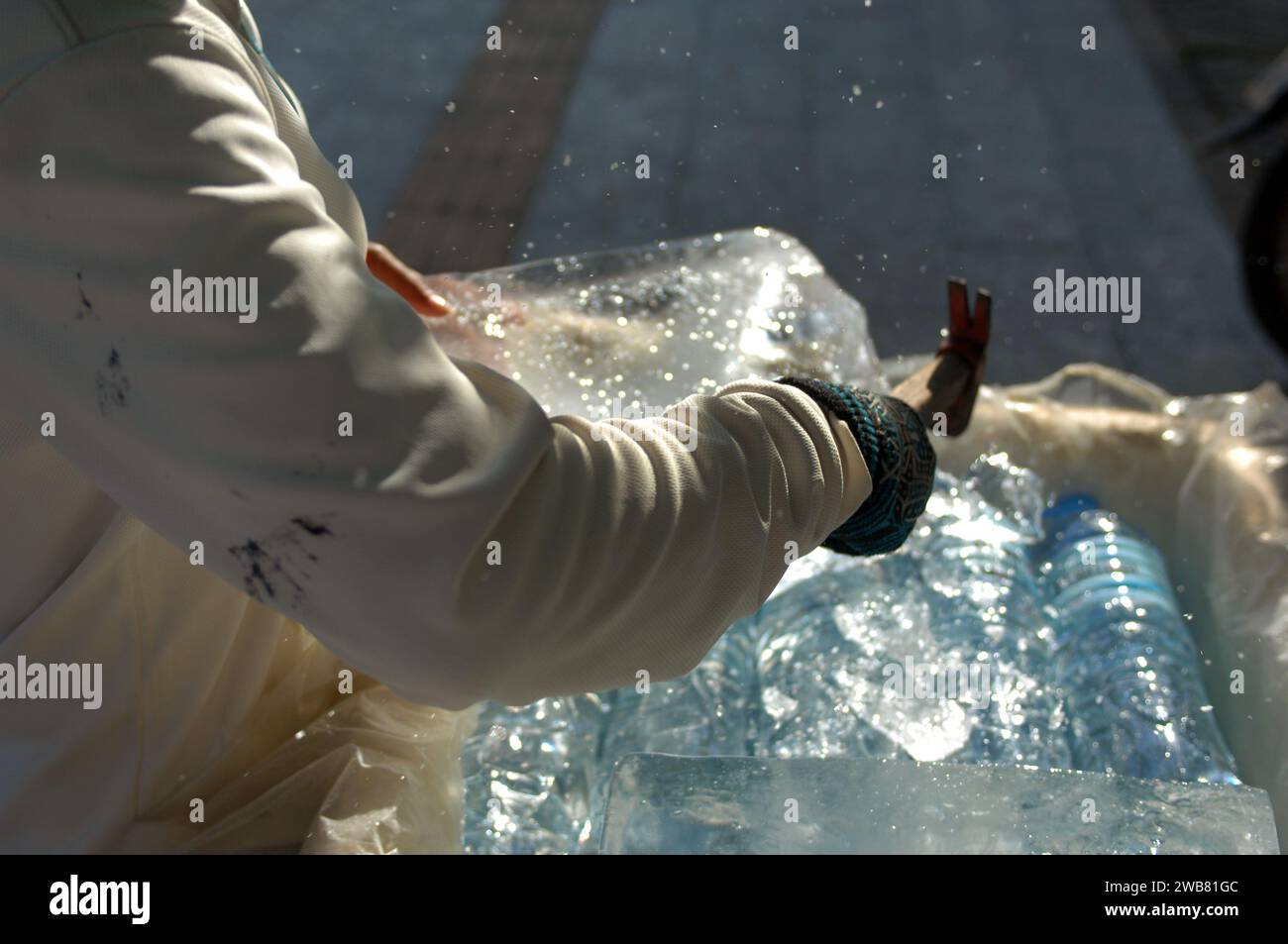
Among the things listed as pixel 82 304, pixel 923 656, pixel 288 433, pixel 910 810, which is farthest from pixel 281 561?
pixel 923 656

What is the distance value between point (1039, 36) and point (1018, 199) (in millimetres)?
850

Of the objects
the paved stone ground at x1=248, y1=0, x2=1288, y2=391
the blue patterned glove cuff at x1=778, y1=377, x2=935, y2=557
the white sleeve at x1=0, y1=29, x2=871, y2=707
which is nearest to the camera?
the white sleeve at x1=0, y1=29, x2=871, y2=707

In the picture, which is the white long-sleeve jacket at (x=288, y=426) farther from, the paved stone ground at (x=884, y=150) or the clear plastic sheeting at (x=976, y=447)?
the paved stone ground at (x=884, y=150)

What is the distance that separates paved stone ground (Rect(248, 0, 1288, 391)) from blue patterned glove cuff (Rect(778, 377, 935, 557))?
5.74 ft

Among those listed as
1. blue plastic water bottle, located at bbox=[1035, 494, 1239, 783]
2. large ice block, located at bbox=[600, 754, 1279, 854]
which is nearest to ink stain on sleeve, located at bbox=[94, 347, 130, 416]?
large ice block, located at bbox=[600, 754, 1279, 854]

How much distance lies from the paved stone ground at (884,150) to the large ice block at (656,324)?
807mm

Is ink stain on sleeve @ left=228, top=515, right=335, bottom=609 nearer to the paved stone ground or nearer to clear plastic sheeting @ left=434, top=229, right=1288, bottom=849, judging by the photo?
clear plastic sheeting @ left=434, top=229, right=1288, bottom=849

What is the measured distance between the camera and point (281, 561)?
76cm

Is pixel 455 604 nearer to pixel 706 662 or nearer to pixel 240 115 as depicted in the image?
pixel 240 115

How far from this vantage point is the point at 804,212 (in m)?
3.16

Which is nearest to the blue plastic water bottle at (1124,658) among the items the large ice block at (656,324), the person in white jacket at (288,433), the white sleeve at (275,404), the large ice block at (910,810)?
the large ice block at (910,810)

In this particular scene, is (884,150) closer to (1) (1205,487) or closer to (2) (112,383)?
(1) (1205,487)

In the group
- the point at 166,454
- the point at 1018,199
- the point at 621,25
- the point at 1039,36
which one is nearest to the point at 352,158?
the point at 621,25

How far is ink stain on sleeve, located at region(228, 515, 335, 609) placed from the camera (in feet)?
2.45
